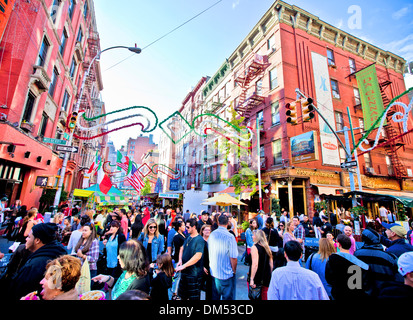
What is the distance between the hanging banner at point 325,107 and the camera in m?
17.4

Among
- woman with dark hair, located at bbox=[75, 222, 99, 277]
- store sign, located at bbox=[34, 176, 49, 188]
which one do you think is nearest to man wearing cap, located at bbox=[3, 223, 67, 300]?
woman with dark hair, located at bbox=[75, 222, 99, 277]

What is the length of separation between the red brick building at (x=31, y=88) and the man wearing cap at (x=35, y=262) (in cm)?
734

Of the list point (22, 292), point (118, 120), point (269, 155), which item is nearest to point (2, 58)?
point (118, 120)

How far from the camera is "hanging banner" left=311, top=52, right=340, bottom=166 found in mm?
17406

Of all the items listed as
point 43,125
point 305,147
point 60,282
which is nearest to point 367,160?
point 305,147

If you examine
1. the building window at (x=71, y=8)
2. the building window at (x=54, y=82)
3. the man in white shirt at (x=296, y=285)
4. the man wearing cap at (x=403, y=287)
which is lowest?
the man in white shirt at (x=296, y=285)

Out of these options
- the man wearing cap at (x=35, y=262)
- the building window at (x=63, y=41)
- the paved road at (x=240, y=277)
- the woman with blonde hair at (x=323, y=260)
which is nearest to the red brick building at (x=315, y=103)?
the paved road at (x=240, y=277)

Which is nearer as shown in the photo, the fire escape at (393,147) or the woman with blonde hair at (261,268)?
the woman with blonde hair at (261,268)

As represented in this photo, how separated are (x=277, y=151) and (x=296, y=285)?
60.0 ft

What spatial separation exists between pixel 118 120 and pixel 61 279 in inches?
373

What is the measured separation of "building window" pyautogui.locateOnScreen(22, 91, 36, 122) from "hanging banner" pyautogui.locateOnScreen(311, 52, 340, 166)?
2204cm

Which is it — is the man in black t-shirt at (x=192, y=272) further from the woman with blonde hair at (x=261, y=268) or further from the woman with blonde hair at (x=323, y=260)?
the woman with blonde hair at (x=323, y=260)

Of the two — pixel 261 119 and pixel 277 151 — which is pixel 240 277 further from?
pixel 261 119

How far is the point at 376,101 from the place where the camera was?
1648cm
